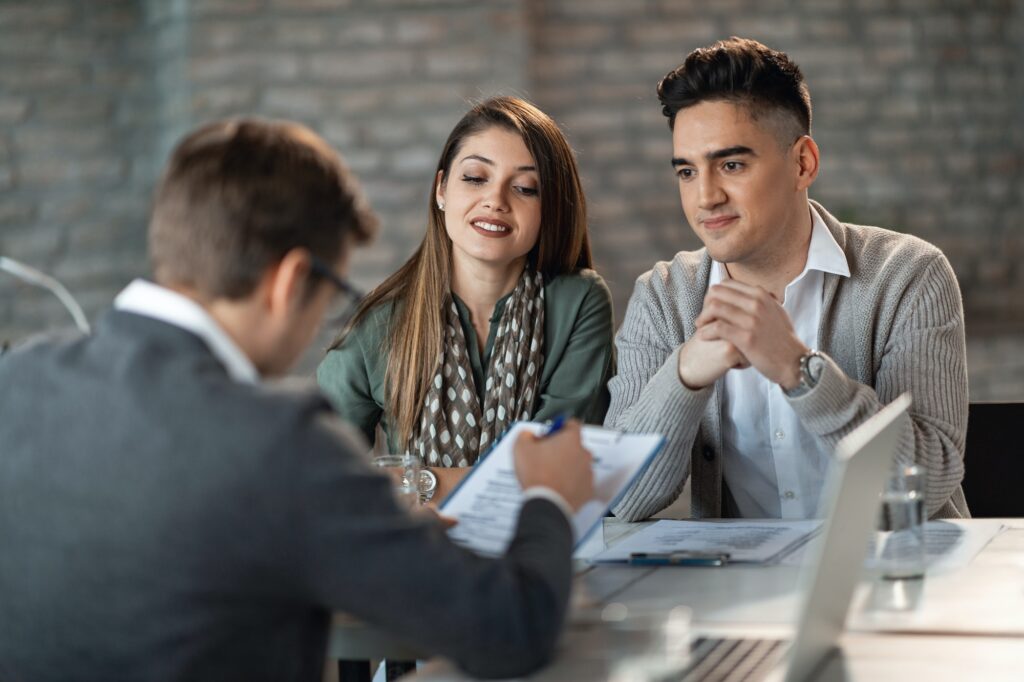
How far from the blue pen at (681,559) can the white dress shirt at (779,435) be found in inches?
20.8

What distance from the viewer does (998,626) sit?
1275 millimetres

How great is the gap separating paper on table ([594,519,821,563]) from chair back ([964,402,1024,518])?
488mm

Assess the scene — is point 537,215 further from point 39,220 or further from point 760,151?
point 39,220

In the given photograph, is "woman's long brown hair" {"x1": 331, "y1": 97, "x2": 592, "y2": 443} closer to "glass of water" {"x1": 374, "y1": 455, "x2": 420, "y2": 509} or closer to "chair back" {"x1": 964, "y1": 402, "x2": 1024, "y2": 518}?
"glass of water" {"x1": 374, "y1": 455, "x2": 420, "y2": 509}

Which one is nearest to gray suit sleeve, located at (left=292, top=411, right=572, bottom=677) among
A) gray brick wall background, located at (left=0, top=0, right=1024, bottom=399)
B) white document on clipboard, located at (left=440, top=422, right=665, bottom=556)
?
white document on clipboard, located at (left=440, top=422, right=665, bottom=556)

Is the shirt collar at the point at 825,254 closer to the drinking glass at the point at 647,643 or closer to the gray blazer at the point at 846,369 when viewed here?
the gray blazer at the point at 846,369

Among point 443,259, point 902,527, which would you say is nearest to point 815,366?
point 902,527

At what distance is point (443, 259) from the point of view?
2.39 metres

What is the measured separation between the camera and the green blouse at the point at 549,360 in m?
2.33

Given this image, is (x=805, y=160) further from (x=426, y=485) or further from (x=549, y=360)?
(x=426, y=485)

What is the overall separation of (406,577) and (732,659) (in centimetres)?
34

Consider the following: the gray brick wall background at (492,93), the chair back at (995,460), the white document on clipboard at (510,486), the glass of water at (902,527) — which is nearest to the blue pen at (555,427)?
the white document on clipboard at (510,486)

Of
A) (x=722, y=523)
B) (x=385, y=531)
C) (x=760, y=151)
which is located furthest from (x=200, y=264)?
(x=760, y=151)

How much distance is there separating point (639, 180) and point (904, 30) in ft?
4.21
